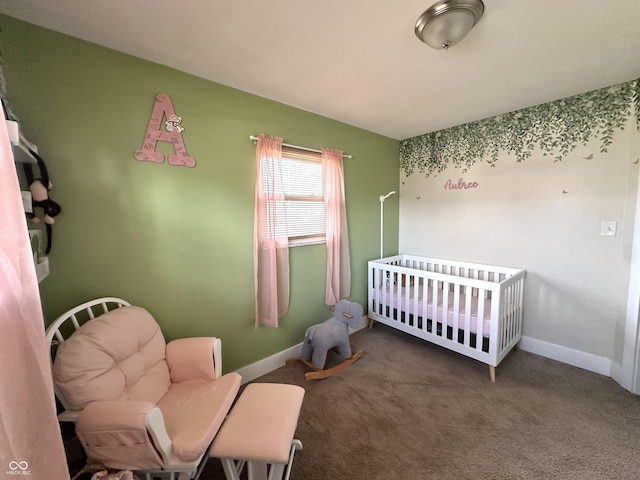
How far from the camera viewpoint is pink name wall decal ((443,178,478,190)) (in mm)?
2582

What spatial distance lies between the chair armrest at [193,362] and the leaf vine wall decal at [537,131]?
2867 millimetres

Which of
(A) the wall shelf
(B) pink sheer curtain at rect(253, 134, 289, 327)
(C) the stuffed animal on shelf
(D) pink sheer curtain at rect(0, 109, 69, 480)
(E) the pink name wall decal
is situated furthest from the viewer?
(E) the pink name wall decal

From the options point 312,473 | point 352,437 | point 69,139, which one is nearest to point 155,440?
point 312,473

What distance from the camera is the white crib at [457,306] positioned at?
1.92 metres

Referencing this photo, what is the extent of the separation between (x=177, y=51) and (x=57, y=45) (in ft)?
1.80

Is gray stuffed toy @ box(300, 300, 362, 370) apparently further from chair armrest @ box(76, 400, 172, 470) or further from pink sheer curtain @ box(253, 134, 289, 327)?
chair armrest @ box(76, 400, 172, 470)

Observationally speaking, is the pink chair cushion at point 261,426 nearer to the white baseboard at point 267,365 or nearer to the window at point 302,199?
the white baseboard at point 267,365

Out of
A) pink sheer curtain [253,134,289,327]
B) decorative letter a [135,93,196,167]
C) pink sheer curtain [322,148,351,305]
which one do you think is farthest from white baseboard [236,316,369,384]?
decorative letter a [135,93,196,167]

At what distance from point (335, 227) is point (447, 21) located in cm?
164

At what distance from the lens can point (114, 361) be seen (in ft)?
3.84

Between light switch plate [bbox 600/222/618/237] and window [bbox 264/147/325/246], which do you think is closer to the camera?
light switch plate [bbox 600/222/618/237]

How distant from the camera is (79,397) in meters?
1.02

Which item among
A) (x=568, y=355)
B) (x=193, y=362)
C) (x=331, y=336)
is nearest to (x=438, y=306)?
(x=331, y=336)

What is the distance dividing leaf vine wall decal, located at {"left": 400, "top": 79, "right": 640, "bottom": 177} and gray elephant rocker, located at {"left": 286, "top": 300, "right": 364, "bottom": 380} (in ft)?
6.38
